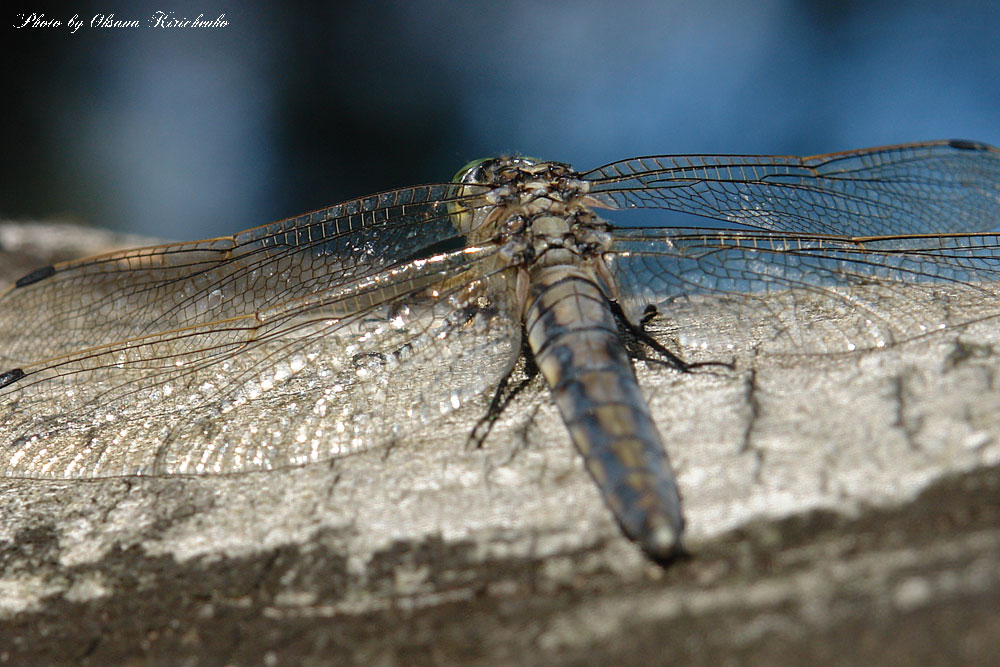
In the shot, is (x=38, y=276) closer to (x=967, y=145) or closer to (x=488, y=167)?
(x=488, y=167)

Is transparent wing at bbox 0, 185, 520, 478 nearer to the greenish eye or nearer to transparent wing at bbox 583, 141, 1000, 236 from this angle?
the greenish eye

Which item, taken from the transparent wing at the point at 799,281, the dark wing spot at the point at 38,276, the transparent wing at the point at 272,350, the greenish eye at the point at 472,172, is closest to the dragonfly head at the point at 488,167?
the greenish eye at the point at 472,172

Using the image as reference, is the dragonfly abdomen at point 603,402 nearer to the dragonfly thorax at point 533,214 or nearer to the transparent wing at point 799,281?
the dragonfly thorax at point 533,214

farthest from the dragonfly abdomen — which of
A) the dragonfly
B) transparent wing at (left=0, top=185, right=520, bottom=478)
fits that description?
transparent wing at (left=0, top=185, right=520, bottom=478)

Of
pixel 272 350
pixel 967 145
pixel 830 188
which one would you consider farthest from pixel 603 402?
pixel 967 145

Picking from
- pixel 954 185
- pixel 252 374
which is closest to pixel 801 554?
pixel 252 374

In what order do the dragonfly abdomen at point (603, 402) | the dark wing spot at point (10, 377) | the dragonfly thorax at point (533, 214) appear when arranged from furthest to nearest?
the dragonfly thorax at point (533, 214)
the dark wing spot at point (10, 377)
the dragonfly abdomen at point (603, 402)

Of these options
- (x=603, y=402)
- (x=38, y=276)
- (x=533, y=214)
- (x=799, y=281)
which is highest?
(x=38, y=276)

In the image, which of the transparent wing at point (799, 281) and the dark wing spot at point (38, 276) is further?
the dark wing spot at point (38, 276)

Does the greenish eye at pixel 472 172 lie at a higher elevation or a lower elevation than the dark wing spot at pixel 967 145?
higher
